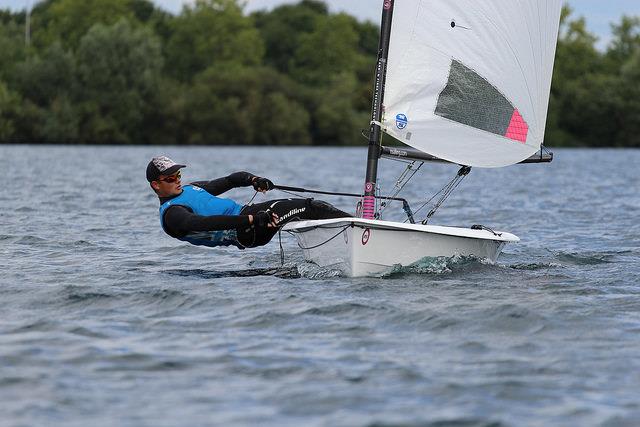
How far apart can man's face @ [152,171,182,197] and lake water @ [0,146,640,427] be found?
786 mm

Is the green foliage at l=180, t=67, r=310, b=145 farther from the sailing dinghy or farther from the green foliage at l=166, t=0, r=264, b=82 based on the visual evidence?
the sailing dinghy

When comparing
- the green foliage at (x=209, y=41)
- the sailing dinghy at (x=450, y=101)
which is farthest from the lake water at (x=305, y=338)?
the green foliage at (x=209, y=41)

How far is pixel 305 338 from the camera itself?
25.5 feet

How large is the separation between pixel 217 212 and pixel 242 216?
80 centimetres

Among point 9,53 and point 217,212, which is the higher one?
point 9,53

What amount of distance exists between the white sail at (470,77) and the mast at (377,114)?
67 mm

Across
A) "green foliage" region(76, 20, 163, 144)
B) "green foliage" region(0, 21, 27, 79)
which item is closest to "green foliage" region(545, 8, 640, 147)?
"green foliage" region(76, 20, 163, 144)

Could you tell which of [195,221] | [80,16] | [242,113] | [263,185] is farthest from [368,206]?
[80,16]

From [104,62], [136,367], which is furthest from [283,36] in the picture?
[136,367]

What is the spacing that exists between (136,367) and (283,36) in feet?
329

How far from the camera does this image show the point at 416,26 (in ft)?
35.7

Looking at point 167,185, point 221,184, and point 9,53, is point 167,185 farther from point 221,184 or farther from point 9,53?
point 9,53

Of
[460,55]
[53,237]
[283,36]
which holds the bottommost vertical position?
[53,237]

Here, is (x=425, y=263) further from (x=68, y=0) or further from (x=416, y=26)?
(x=68, y=0)
